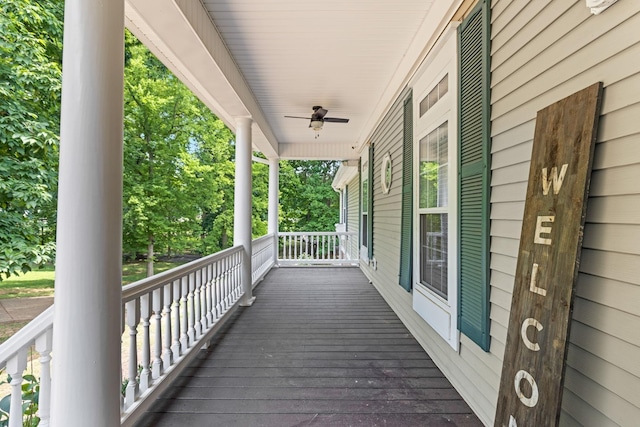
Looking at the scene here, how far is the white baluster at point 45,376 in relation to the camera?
1462mm

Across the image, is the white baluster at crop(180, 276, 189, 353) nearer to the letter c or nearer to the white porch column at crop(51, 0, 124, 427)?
the white porch column at crop(51, 0, 124, 427)

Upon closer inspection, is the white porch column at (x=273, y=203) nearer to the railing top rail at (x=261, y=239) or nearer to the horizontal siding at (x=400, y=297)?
the railing top rail at (x=261, y=239)

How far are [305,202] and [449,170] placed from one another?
16.2m

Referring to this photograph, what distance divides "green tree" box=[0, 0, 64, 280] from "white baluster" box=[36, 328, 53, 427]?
5.34 metres

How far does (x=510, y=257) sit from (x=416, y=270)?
1598 mm

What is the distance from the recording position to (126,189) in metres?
9.52

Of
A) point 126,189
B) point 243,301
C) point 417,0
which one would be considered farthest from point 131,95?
point 417,0

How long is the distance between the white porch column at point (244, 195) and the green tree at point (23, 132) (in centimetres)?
355

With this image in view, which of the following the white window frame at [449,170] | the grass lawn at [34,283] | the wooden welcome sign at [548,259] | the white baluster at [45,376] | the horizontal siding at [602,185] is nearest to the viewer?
the horizontal siding at [602,185]

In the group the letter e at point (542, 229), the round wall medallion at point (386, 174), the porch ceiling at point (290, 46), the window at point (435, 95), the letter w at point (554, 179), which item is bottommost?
the letter e at point (542, 229)

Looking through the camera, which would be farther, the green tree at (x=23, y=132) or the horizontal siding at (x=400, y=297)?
the green tree at (x=23, y=132)

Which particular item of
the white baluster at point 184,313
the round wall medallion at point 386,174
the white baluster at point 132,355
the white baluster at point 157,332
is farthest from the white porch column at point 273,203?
the white baluster at point 132,355

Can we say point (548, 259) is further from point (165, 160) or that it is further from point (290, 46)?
point (165, 160)

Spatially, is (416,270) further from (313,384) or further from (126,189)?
(126,189)
